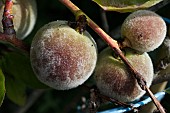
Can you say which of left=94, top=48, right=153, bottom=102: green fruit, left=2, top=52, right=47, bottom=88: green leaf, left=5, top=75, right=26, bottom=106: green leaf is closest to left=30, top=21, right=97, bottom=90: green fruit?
left=94, top=48, right=153, bottom=102: green fruit

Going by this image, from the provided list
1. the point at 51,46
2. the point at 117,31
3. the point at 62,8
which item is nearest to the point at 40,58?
the point at 51,46

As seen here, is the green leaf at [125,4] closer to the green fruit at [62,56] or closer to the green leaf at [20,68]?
the green fruit at [62,56]

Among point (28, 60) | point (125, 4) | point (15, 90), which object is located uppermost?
point (125, 4)

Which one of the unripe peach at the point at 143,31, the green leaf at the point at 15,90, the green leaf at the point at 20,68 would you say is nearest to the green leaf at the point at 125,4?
the unripe peach at the point at 143,31

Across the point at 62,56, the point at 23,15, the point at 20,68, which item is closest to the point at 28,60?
the point at 20,68

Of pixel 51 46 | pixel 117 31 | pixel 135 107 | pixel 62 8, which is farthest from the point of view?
pixel 62 8

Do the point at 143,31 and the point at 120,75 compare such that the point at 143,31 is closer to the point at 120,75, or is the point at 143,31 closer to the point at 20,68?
the point at 120,75

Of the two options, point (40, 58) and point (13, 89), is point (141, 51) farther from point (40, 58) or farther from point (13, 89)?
point (13, 89)
